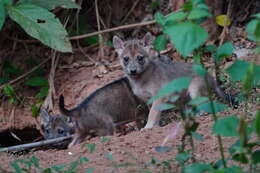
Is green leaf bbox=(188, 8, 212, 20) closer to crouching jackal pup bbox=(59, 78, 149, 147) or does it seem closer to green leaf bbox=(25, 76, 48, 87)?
crouching jackal pup bbox=(59, 78, 149, 147)

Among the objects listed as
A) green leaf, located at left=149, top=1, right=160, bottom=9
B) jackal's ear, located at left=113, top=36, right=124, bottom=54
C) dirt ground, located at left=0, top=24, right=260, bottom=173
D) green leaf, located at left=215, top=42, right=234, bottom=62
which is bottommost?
dirt ground, located at left=0, top=24, right=260, bottom=173

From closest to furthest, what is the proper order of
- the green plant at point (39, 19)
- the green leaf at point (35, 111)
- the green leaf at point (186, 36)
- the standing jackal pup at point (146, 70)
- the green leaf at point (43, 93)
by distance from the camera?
the green leaf at point (186, 36) < the green plant at point (39, 19) < the standing jackal pup at point (146, 70) < the green leaf at point (35, 111) < the green leaf at point (43, 93)

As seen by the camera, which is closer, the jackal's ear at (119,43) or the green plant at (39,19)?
the green plant at (39,19)

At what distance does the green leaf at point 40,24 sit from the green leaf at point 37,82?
284 cm

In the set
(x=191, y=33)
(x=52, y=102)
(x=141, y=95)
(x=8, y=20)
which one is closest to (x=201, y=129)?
(x=141, y=95)

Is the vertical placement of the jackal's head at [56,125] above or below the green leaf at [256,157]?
below

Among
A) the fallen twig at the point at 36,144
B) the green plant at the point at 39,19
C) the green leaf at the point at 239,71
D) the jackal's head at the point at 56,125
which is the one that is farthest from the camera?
the jackal's head at the point at 56,125

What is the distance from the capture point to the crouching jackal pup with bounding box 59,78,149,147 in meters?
8.77

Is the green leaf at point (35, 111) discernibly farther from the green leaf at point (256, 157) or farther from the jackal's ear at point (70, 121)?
the green leaf at point (256, 157)

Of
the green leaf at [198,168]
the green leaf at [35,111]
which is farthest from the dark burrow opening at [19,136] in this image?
the green leaf at [198,168]

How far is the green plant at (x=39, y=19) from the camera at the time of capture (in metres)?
7.35

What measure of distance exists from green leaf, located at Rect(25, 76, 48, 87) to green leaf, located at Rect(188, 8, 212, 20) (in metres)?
7.23

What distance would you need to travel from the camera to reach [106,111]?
350 inches

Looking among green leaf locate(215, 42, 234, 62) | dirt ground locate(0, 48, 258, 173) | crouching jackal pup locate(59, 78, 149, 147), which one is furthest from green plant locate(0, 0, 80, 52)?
green leaf locate(215, 42, 234, 62)
